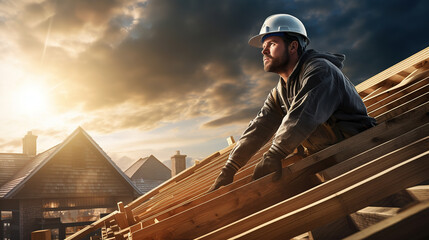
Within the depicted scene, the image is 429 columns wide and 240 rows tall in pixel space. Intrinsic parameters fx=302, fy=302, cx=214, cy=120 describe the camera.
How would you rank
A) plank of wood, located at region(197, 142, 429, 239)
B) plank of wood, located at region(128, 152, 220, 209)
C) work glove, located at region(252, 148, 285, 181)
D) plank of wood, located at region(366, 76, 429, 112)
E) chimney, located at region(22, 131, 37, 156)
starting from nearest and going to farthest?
plank of wood, located at region(197, 142, 429, 239), work glove, located at region(252, 148, 285, 181), plank of wood, located at region(366, 76, 429, 112), plank of wood, located at region(128, 152, 220, 209), chimney, located at region(22, 131, 37, 156)

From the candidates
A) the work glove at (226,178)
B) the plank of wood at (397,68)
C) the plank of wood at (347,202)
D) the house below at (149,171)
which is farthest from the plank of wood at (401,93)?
the house below at (149,171)

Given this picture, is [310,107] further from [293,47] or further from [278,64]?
[293,47]

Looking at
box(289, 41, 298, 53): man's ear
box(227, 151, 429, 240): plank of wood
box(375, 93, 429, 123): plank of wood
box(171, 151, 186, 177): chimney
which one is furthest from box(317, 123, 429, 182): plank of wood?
box(171, 151, 186, 177): chimney

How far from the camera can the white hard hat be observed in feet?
9.18

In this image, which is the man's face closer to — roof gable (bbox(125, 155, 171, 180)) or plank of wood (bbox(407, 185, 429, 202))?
plank of wood (bbox(407, 185, 429, 202))

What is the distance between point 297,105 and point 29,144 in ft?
78.9

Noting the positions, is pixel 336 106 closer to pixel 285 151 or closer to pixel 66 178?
pixel 285 151

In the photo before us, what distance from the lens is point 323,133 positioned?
2361 millimetres

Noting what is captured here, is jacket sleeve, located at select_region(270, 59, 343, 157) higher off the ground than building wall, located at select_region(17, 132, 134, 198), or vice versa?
building wall, located at select_region(17, 132, 134, 198)

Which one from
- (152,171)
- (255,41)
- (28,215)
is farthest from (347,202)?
(152,171)

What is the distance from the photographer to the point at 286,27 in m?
2.80

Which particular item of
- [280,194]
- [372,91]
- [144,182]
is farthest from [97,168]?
[280,194]

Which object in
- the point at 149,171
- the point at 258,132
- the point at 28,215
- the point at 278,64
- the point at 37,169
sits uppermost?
the point at 149,171

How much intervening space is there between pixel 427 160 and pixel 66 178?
18.0 meters
